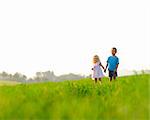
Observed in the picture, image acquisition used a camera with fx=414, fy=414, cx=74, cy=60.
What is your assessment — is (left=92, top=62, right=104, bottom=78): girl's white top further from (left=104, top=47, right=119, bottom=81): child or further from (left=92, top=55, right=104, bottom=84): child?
(left=104, top=47, right=119, bottom=81): child

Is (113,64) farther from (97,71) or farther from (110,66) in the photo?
(97,71)

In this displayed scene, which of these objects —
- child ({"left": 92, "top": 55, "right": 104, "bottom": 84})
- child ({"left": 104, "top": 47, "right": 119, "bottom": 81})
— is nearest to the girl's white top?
child ({"left": 92, "top": 55, "right": 104, "bottom": 84})

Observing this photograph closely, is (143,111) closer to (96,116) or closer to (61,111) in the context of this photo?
(96,116)

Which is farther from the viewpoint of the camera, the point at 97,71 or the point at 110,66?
the point at 97,71

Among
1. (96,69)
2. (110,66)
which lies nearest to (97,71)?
(96,69)

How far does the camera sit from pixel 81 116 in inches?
214

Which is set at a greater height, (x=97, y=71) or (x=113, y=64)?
(x=113, y=64)

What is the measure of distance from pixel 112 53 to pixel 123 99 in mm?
14077

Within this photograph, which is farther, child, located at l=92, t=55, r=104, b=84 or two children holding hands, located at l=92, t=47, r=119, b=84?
child, located at l=92, t=55, r=104, b=84

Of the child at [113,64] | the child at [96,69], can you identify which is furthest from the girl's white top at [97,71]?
the child at [113,64]

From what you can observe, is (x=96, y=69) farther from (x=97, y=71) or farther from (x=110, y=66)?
(x=110, y=66)

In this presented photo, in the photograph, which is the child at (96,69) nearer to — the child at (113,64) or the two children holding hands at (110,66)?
the two children holding hands at (110,66)

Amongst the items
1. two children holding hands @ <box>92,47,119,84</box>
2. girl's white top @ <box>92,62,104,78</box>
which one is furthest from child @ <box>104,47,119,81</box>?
girl's white top @ <box>92,62,104,78</box>

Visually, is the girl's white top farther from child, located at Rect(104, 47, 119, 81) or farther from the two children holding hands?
child, located at Rect(104, 47, 119, 81)
